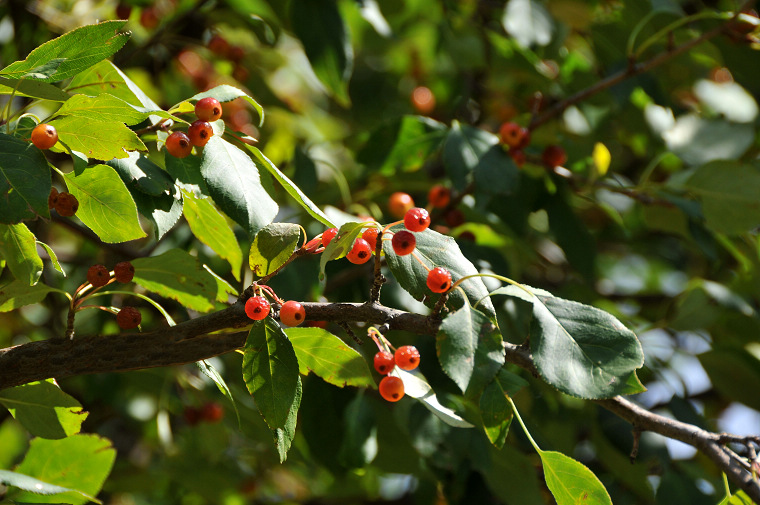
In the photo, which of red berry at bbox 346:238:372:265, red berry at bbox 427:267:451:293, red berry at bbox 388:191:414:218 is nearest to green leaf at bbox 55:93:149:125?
red berry at bbox 346:238:372:265

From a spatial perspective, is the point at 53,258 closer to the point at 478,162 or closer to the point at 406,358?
the point at 406,358

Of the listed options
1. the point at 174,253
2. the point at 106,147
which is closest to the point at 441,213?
the point at 174,253

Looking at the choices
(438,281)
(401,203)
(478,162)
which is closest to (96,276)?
(438,281)

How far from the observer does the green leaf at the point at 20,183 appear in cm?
83

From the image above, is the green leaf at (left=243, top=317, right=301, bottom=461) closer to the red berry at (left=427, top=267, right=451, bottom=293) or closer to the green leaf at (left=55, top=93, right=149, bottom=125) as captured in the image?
the red berry at (left=427, top=267, right=451, bottom=293)

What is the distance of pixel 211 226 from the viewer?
112cm

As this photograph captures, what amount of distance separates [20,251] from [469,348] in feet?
2.05

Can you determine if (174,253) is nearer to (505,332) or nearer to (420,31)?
(505,332)

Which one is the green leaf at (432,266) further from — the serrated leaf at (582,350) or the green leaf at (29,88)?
the green leaf at (29,88)

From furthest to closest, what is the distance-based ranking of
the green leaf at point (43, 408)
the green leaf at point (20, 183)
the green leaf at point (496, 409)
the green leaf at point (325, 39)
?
1. the green leaf at point (325, 39)
2. the green leaf at point (43, 408)
3. the green leaf at point (496, 409)
4. the green leaf at point (20, 183)

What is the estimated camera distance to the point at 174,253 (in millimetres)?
1146

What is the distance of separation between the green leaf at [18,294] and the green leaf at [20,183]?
23 cm

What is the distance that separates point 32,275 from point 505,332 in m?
1.07

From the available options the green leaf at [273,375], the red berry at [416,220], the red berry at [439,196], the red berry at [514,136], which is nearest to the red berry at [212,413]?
the red berry at [439,196]
